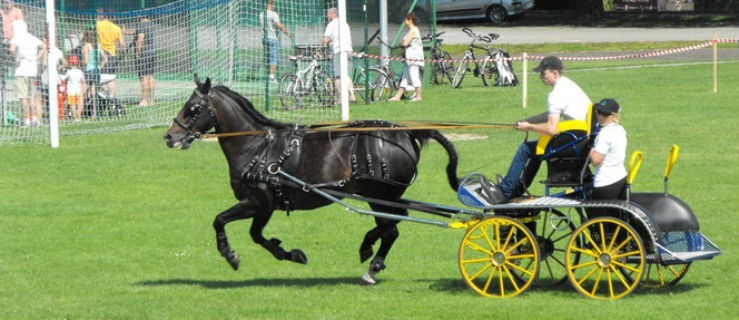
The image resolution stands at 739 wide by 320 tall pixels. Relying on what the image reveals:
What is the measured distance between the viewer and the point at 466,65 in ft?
103

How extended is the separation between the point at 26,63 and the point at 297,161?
519 inches

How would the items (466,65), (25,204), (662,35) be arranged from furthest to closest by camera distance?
(662,35) → (466,65) → (25,204)

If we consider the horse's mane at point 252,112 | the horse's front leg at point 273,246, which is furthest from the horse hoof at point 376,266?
the horse's mane at point 252,112

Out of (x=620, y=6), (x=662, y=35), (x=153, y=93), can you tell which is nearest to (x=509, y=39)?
(x=662, y=35)

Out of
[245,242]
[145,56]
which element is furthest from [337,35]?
[245,242]

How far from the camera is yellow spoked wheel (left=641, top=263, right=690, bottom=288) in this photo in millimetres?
10898

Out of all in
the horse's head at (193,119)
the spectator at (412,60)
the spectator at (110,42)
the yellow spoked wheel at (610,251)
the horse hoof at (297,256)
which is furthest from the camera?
the spectator at (412,60)

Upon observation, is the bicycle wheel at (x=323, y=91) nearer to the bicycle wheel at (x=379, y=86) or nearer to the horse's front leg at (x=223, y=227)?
the bicycle wheel at (x=379, y=86)

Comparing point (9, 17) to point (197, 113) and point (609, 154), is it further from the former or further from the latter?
point (609, 154)

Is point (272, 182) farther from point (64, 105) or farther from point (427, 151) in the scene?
point (64, 105)

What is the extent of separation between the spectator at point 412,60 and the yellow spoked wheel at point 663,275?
16.5 metres

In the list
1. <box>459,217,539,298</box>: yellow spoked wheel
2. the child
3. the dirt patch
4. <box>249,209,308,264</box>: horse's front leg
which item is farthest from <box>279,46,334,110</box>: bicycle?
<box>459,217,539,298</box>: yellow spoked wheel

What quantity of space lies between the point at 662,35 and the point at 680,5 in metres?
15.5

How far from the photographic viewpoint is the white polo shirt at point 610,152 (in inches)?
412
